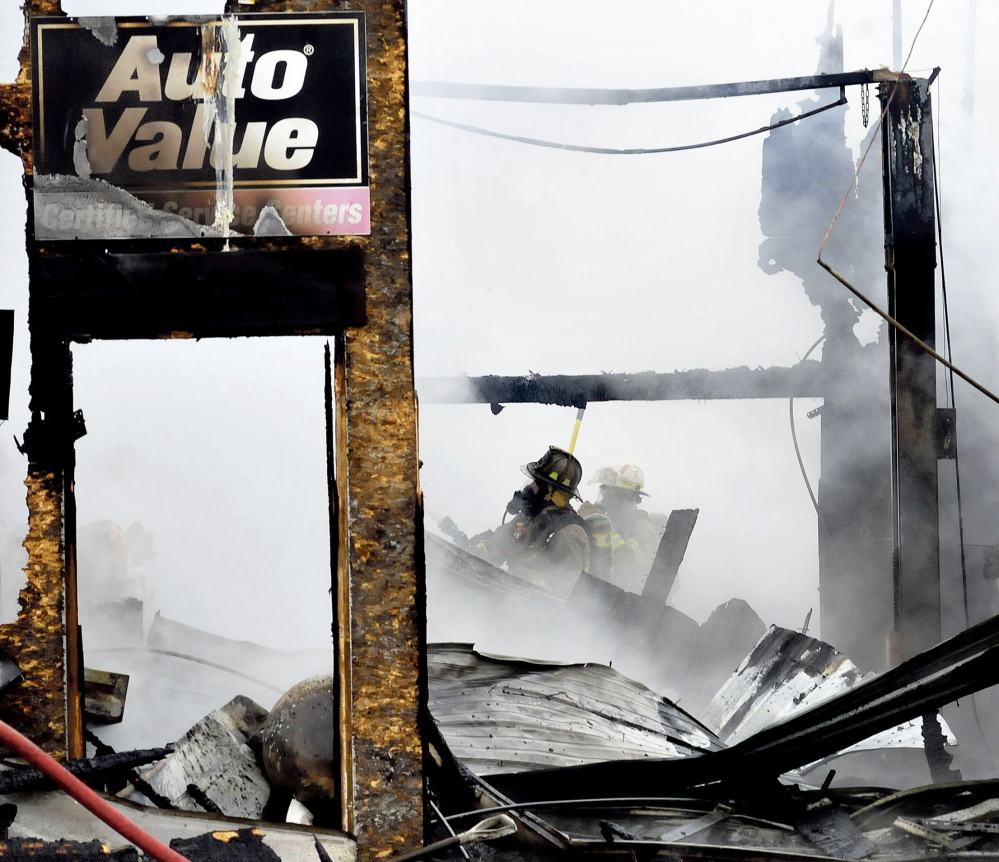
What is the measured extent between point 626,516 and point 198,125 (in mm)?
9349

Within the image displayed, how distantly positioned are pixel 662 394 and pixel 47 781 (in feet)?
28.6

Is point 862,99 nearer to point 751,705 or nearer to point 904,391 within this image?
point 904,391

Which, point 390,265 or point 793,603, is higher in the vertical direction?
point 390,265

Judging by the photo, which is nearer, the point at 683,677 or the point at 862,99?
the point at 862,99

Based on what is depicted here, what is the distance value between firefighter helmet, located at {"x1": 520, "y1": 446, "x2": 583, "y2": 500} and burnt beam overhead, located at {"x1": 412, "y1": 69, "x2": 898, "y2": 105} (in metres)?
3.83

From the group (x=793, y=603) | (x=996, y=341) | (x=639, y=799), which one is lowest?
(x=793, y=603)

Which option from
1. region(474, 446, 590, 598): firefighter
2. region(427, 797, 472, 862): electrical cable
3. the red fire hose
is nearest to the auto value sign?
the red fire hose

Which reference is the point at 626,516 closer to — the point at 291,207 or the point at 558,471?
the point at 558,471

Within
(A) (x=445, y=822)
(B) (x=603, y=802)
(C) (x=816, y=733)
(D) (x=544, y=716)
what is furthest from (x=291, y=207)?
(D) (x=544, y=716)

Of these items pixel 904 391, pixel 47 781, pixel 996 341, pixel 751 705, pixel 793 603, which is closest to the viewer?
pixel 47 781

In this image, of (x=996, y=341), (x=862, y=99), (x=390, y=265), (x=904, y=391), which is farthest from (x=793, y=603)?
(x=390, y=265)

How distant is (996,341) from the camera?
13.0 meters

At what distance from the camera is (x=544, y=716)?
4.87 m

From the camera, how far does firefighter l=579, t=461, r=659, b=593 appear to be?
10.8m
